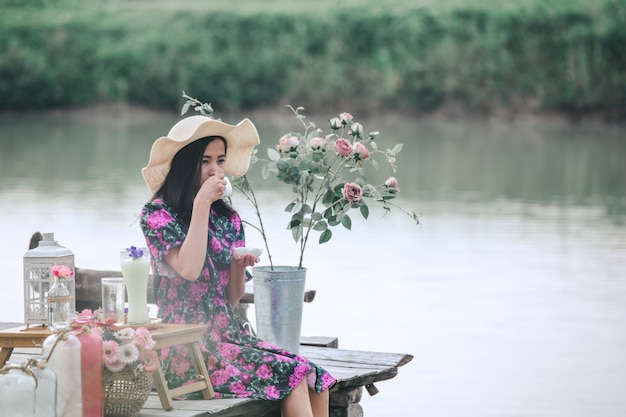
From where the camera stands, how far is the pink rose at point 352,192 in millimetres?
4387

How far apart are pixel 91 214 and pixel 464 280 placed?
454cm

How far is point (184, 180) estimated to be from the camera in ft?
12.9

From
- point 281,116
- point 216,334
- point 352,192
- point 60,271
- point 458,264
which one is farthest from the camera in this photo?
point 281,116

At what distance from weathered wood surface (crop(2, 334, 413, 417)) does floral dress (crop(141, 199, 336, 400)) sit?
77mm

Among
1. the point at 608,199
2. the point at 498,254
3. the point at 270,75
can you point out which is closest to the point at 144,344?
the point at 498,254

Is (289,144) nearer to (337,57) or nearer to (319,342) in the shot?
(319,342)

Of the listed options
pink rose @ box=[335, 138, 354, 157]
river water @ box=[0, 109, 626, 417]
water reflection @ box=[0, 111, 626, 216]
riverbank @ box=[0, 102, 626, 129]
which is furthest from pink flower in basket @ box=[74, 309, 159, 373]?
riverbank @ box=[0, 102, 626, 129]

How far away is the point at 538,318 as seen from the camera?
7562mm

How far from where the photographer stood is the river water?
603 centimetres

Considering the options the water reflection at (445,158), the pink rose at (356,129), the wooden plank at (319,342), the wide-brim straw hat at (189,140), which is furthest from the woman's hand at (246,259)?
the water reflection at (445,158)

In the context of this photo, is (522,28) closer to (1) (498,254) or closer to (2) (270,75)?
(2) (270,75)

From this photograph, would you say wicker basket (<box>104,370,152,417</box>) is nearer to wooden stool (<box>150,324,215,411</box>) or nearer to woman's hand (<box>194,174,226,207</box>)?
wooden stool (<box>150,324,215,411</box>)

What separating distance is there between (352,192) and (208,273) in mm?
699

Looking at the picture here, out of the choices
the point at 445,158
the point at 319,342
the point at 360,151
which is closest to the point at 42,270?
the point at 360,151
